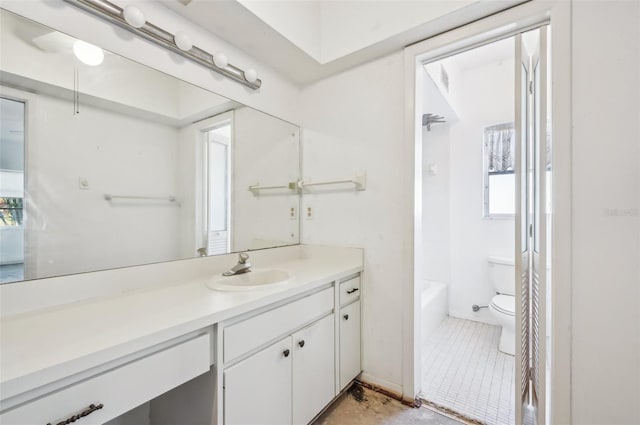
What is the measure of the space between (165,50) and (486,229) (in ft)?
9.91

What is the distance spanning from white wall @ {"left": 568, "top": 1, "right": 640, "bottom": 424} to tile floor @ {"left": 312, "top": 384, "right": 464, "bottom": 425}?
0.68 m

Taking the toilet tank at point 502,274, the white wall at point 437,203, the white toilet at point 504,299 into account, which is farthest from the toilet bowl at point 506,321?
the white wall at point 437,203

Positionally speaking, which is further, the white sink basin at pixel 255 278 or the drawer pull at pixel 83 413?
the white sink basin at pixel 255 278

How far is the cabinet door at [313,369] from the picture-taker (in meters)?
1.31

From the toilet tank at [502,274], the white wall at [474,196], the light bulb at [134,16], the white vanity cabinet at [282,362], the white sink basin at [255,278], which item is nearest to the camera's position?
the white vanity cabinet at [282,362]

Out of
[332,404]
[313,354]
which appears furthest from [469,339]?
[313,354]

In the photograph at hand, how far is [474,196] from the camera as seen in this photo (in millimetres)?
2836

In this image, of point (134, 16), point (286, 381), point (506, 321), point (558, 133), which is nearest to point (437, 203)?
point (506, 321)

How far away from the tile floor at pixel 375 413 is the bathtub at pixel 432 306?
876 millimetres

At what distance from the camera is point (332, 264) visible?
73.1 inches

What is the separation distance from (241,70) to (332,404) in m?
2.11

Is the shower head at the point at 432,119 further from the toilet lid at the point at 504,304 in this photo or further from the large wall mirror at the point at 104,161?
the large wall mirror at the point at 104,161

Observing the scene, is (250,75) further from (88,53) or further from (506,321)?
(506,321)

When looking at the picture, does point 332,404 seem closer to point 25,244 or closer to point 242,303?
point 242,303
